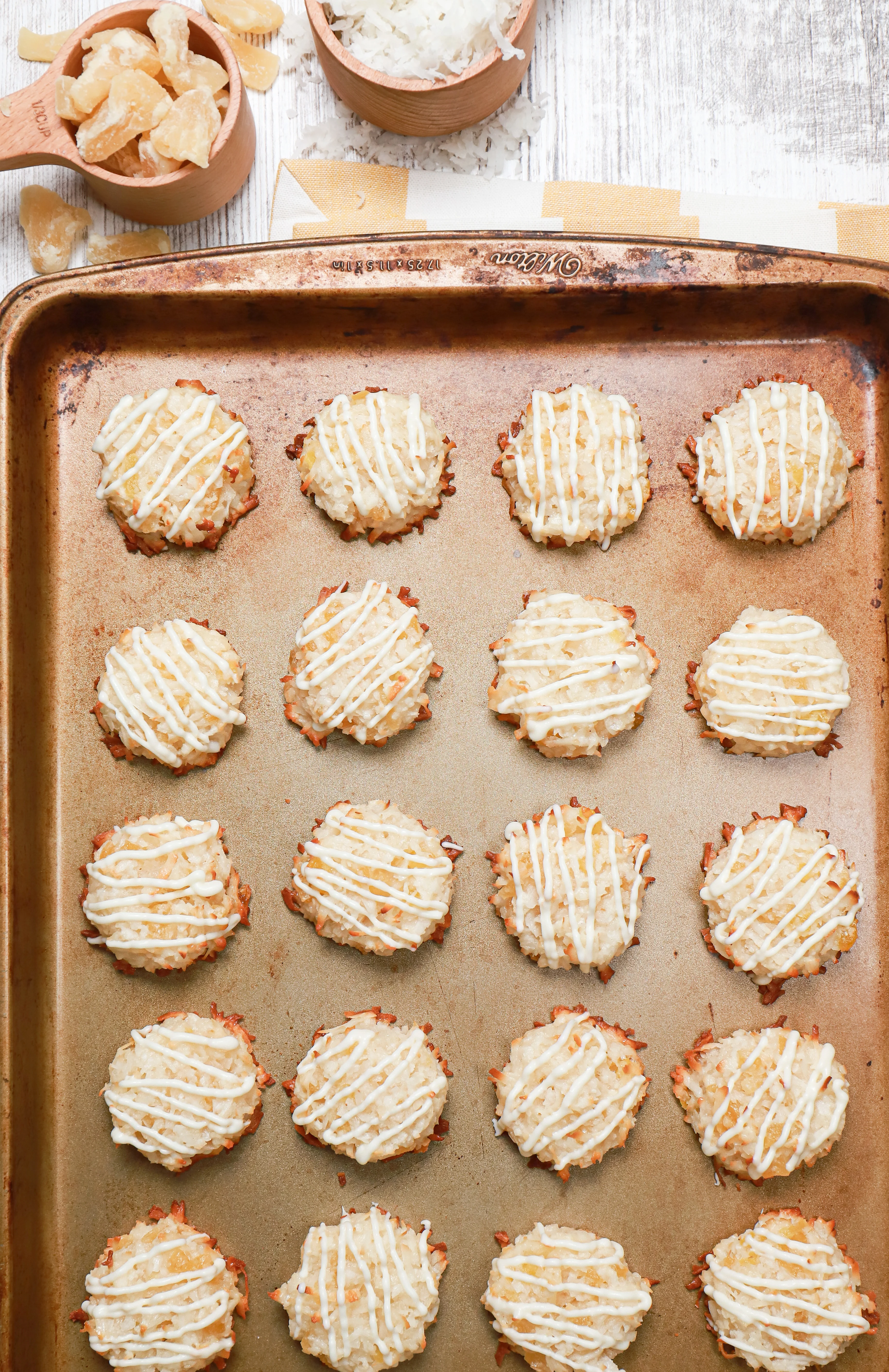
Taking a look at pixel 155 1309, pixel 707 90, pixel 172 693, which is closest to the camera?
pixel 155 1309

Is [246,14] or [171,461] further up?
[246,14]

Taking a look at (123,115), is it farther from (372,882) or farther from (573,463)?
(372,882)

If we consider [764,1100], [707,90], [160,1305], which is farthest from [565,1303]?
[707,90]

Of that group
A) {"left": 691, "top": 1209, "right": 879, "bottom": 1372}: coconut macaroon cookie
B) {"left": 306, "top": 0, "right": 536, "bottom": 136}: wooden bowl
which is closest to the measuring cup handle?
{"left": 306, "top": 0, "right": 536, "bottom": 136}: wooden bowl

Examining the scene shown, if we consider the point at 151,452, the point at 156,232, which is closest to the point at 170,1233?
the point at 151,452

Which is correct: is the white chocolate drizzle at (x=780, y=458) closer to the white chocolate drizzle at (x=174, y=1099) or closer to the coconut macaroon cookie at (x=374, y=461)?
the coconut macaroon cookie at (x=374, y=461)

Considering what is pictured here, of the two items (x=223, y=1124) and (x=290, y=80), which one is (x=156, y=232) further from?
(x=223, y=1124)

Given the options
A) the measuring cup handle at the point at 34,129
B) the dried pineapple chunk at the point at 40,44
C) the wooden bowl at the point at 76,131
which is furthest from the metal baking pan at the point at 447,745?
the dried pineapple chunk at the point at 40,44
